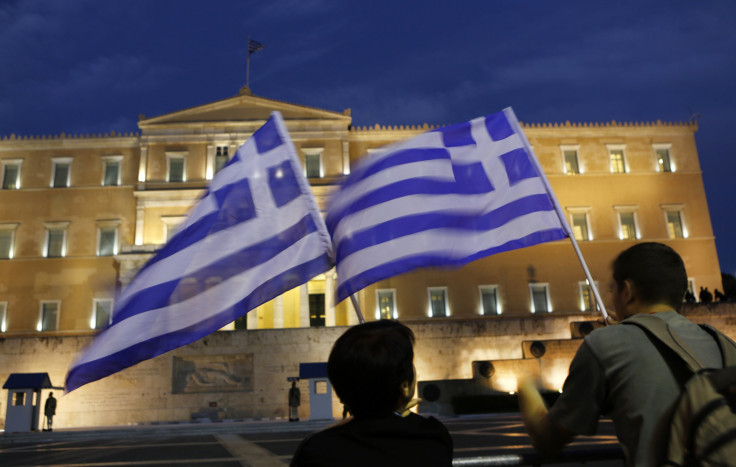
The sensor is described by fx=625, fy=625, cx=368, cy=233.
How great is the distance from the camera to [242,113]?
37125 mm

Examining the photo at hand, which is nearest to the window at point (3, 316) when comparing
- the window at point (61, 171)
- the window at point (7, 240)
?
the window at point (7, 240)

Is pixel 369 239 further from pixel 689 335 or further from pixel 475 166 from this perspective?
pixel 689 335

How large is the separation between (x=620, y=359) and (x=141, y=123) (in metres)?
37.9

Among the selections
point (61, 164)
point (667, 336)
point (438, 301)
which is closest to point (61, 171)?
point (61, 164)

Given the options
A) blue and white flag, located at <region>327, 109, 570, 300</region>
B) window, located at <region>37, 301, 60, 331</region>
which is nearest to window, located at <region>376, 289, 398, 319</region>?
window, located at <region>37, 301, 60, 331</region>

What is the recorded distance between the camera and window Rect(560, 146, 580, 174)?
126ft

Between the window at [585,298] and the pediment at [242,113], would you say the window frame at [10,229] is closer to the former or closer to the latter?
the pediment at [242,113]

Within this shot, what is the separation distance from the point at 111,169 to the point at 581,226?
28232 millimetres

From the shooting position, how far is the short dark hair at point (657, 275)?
7.64 feet

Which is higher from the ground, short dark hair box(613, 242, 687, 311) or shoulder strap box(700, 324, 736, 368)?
short dark hair box(613, 242, 687, 311)

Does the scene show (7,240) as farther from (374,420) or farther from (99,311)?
(374,420)

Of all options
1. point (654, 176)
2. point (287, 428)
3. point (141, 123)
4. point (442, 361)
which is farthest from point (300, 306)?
point (654, 176)

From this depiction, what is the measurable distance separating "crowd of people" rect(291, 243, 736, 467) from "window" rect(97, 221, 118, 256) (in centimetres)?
3629

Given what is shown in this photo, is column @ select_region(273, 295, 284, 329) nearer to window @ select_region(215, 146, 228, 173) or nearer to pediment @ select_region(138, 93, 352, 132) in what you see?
window @ select_region(215, 146, 228, 173)
